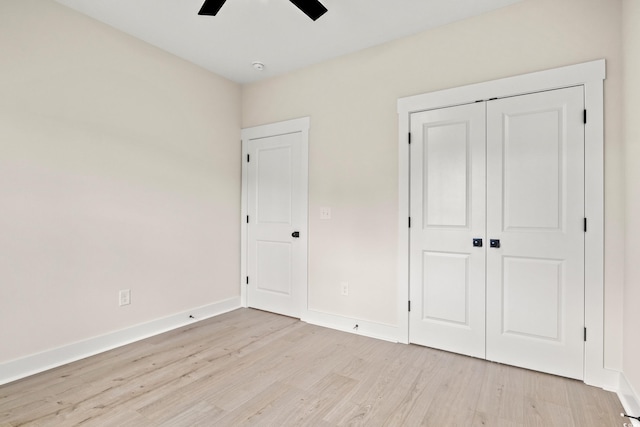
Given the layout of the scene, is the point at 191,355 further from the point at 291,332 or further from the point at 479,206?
the point at 479,206

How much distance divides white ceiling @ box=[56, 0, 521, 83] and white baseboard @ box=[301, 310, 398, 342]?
8.64 feet

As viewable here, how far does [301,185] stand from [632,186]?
2.61 metres

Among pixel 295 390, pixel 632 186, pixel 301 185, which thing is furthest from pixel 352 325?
pixel 632 186

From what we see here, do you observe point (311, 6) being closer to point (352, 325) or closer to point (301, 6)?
point (301, 6)

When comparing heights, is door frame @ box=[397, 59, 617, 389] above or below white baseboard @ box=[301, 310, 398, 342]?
above

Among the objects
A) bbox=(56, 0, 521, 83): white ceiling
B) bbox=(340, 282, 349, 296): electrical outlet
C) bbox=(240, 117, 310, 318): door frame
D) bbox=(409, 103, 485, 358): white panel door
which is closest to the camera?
bbox=(56, 0, 521, 83): white ceiling

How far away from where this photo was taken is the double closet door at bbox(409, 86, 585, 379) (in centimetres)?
225

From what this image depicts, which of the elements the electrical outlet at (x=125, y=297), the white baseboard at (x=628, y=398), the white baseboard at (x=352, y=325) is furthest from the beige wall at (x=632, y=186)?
the electrical outlet at (x=125, y=297)

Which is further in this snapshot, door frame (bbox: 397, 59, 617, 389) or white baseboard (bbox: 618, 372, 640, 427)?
door frame (bbox: 397, 59, 617, 389)

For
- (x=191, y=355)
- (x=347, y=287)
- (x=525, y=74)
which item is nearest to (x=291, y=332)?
(x=347, y=287)

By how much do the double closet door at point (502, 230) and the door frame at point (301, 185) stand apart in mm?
1147

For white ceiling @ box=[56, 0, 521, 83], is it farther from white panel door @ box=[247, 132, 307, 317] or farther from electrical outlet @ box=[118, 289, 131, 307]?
electrical outlet @ box=[118, 289, 131, 307]

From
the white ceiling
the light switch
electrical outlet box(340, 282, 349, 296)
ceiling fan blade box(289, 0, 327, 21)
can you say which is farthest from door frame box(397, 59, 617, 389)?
the light switch

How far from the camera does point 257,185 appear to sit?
3877 mm
